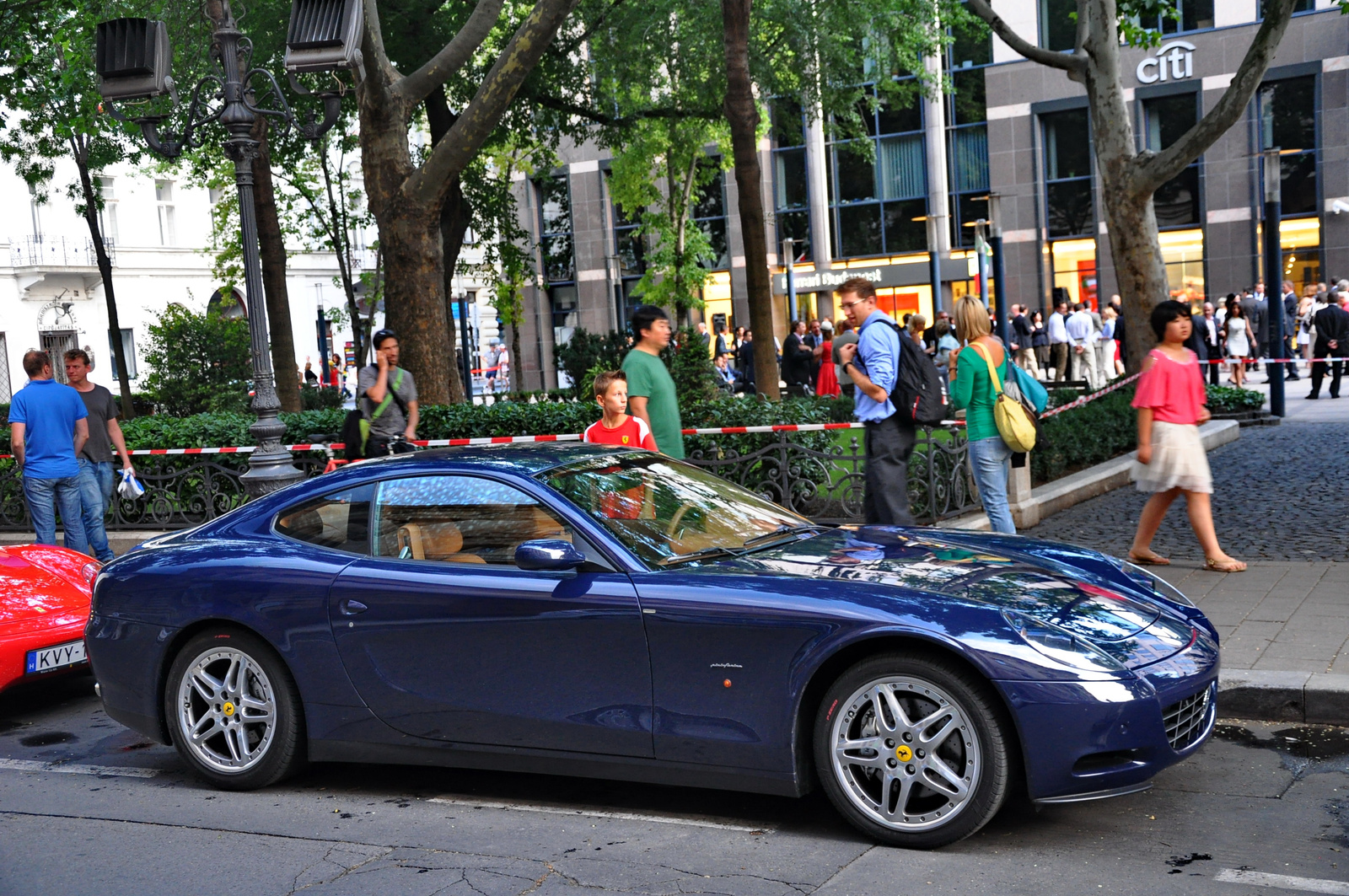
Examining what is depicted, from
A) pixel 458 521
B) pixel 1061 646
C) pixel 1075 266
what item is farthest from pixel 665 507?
pixel 1075 266

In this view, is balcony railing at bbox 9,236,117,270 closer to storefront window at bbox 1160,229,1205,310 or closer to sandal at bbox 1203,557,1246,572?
storefront window at bbox 1160,229,1205,310

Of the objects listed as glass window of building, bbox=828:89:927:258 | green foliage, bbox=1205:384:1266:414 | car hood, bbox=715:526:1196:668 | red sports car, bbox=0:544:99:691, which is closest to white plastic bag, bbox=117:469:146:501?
red sports car, bbox=0:544:99:691

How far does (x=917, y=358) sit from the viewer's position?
8.11m

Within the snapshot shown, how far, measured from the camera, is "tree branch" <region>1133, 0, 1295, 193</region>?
14273mm

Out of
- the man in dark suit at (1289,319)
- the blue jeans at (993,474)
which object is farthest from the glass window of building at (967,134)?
the blue jeans at (993,474)

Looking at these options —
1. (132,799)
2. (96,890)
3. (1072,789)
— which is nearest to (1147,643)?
(1072,789)

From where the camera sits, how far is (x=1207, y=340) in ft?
79.6

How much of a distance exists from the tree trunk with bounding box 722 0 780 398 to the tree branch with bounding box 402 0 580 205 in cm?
331

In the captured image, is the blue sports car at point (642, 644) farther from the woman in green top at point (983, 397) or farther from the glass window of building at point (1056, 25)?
the glass window of building at point (1056, 25)

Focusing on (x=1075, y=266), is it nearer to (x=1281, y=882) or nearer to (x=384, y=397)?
(x=384, y=397)

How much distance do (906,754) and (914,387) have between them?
3996 mm

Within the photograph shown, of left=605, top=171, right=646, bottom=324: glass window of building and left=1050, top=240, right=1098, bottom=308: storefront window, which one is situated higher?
left=605, top=171, right=646, bottom=324: glass window of building

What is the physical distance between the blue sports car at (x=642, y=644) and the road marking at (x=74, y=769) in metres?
0.33

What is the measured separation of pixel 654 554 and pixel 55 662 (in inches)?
160
